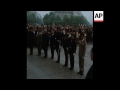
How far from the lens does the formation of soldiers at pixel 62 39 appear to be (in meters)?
7.65

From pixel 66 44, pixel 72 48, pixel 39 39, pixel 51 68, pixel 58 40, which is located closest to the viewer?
pixel 51 68

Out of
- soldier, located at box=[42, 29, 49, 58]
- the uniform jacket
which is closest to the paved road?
the uniform jacket

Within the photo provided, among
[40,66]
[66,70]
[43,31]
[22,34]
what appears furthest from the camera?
[43,31]

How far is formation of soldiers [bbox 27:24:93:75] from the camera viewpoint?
7.65 m

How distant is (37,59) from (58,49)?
1.48 m

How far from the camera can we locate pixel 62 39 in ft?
28.5

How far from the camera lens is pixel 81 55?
7.84 metres

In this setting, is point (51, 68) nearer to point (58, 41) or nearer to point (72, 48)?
point (72, 48)

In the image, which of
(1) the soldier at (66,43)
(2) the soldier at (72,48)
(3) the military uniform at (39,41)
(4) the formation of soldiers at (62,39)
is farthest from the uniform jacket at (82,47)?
(3) the military uniform at (39,41)

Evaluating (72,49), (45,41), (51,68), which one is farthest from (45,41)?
(51,68)

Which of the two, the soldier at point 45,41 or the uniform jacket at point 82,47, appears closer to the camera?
the uniform jacket at point 82,47

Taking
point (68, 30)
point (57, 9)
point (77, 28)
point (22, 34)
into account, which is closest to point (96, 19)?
point (57, 9)

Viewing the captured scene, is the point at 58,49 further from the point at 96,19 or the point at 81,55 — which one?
the point at 96,19

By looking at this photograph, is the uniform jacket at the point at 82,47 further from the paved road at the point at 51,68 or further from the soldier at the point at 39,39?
the soldier at the point at 39,39
